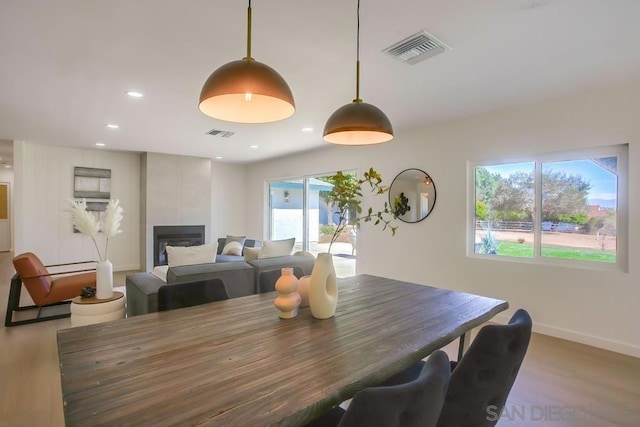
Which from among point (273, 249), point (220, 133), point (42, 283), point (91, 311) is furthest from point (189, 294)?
point (220, 133)

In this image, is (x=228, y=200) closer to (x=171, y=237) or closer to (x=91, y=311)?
(x=171, y=237)

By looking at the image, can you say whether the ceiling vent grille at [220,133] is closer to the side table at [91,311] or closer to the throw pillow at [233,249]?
the throw pillow at [233,249]

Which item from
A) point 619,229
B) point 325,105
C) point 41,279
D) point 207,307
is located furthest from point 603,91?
point 41,279

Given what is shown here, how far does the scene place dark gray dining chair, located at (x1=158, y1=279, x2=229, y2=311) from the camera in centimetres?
187

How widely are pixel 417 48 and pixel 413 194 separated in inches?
97.4

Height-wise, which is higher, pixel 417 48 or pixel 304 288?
pixel 417 48

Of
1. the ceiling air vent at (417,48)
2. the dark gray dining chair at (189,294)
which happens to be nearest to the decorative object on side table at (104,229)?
the dark gray dining chair at (189,294)

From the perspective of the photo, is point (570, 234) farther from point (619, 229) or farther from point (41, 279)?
point (41, 279)

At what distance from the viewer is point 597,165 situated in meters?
3.17

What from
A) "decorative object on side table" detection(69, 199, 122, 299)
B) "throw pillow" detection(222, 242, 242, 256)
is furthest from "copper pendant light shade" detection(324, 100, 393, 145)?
"throw pillow" detection(222, 242, 242, 256)

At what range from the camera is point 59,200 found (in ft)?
19.9

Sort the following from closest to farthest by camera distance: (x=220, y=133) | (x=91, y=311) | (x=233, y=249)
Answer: (x=91, y=311), (x=220, y=133), (x=233, y=249)

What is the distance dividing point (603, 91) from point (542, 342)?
2.50 m

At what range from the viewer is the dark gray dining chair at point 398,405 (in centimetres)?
73
